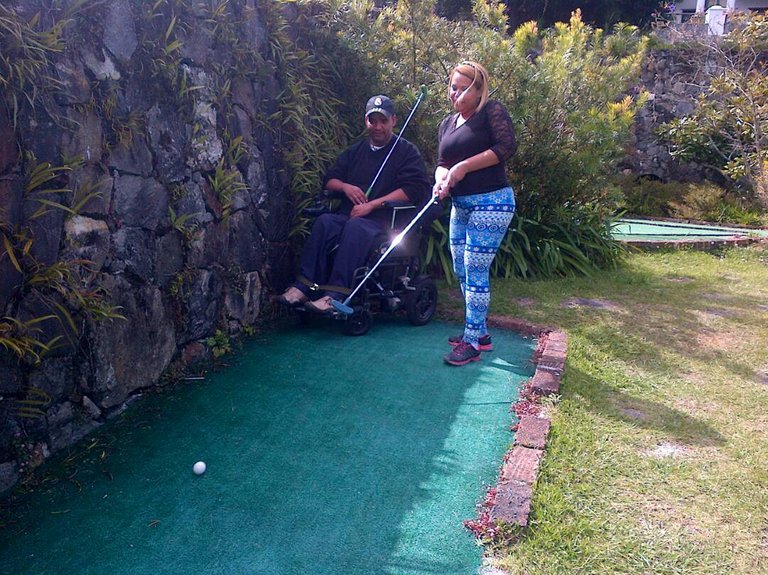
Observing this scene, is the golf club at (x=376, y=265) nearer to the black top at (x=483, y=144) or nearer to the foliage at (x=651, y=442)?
the black top at (x=483, y=144)

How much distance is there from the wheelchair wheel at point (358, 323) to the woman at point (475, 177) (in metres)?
0.68

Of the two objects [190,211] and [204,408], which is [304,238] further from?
[204,408]

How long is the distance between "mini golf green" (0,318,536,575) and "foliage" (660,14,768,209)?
5.83 meters

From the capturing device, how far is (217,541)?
2.03m

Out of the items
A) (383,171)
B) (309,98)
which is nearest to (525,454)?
(383,171)

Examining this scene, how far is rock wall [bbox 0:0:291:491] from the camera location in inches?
88.7

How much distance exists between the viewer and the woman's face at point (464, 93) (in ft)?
10.6

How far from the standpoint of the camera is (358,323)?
3980mm

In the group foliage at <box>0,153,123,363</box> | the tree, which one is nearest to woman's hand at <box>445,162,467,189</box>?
foliage at <box>0,153,123,363</box>

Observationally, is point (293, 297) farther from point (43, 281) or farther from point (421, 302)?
point (43, 281)

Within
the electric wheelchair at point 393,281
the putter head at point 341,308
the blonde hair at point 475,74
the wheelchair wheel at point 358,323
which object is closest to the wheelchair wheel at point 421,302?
A: the electric wheelchair at point 393,281

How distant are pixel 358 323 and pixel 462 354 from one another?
0.76 m

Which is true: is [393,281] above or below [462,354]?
above

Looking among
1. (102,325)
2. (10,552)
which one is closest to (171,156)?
(102,325)
